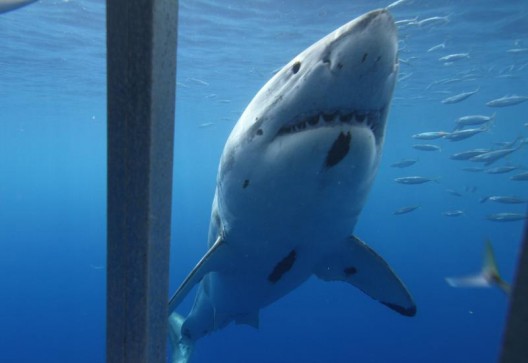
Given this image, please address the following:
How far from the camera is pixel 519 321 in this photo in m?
0.85

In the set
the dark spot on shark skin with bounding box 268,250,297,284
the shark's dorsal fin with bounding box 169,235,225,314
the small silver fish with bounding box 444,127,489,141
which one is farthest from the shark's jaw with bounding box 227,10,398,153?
the small silver fish with bounding box 444,127,489,141

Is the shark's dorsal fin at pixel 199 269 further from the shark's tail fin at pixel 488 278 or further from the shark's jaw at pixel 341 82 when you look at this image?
the shark's tail fin at pixel 488 278

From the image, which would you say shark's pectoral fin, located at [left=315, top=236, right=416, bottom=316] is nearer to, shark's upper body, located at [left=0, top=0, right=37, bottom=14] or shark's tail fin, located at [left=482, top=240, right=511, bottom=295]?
shark's tail fin, located at [left=482, top=240, right=511, bottom=295]

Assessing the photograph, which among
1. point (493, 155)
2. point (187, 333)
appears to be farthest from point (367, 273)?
point (493, 155)

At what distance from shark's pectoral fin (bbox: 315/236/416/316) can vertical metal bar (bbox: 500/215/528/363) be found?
250cm

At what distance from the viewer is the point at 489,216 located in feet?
38.3

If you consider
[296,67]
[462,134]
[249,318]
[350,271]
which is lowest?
[249,318]

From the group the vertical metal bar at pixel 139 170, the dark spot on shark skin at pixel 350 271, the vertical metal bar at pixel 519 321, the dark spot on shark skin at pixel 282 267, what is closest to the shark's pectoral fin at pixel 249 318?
the dark spot on shark skin at pixel 282 267

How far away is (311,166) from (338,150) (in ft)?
0.59

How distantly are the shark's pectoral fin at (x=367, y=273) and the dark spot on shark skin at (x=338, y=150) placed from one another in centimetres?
130

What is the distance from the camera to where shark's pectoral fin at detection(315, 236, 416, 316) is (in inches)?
141

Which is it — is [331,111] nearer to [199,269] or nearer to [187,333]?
[199,269]

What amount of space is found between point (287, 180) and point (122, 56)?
1.17 m

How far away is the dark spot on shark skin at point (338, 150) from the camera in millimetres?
2137
